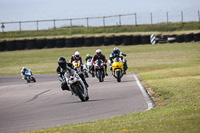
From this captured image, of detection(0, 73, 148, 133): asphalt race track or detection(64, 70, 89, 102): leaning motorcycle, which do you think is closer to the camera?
detection(0, 73, 148, 133): asphalt race track

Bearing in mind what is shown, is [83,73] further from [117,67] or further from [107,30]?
[107,30]

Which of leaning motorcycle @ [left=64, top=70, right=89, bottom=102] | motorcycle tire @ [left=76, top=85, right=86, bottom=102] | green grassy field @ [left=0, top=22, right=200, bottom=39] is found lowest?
motorcycle tire @ [left=76, top=85, right=86, bottom=102]

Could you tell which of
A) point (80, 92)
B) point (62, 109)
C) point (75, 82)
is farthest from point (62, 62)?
point (62, 109)

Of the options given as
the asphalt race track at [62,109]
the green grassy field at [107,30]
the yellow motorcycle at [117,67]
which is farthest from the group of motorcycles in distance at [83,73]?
the green grassy field at [107,30]

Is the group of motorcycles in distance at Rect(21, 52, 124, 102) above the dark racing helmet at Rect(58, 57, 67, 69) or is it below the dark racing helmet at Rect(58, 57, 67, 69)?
below

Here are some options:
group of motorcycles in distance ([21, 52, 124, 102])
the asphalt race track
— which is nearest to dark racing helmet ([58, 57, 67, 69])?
group of motorcycles in distance ([21, 52, 124, 102])

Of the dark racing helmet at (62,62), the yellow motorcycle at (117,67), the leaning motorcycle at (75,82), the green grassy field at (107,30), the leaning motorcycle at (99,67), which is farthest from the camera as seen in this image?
the green grassy field at (107,30)

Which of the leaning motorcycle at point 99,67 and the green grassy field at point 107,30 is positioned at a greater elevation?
the green grassy field at point 107,30

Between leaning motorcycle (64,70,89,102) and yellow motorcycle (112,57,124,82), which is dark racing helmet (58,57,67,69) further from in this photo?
yellow motorcycle (112,57,124,82)

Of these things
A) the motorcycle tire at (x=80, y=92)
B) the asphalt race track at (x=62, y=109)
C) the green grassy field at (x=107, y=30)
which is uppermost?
the green grassy field at (x=107, y=30)

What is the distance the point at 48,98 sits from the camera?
14.9 metres

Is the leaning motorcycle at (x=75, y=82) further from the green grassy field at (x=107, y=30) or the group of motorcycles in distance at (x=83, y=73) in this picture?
the green grassy field at (x=107, y=30)

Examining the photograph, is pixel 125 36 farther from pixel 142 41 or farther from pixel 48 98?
pixel 48 98

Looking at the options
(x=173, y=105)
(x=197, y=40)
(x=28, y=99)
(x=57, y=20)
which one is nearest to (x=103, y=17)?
(x=57, y=20)
